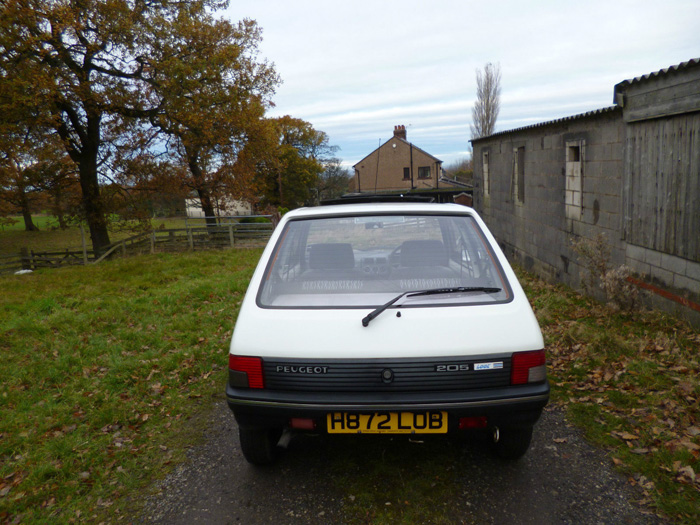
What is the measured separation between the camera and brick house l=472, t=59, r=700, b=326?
5699mm

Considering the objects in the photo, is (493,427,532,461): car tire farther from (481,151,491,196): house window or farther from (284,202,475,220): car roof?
(481,151,491,196): house window

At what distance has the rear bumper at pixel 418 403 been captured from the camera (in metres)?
2.66

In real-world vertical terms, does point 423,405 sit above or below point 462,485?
above

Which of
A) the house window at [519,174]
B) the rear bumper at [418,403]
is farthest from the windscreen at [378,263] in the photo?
the house window at [519,174]

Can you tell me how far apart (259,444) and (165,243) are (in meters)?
20.7

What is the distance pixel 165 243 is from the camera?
2225 centimetres

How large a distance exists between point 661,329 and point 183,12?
61.3ft

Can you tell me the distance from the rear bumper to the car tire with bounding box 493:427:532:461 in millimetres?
367

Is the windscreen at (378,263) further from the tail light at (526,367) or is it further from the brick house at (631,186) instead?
the brick house at (631,186)

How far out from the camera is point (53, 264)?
2128 centimetres

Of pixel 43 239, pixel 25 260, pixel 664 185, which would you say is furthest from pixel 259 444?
pixel 43 239

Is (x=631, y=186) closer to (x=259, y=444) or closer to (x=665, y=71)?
(x=665, y=71)

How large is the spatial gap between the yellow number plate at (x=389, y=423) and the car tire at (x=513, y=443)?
0.67m

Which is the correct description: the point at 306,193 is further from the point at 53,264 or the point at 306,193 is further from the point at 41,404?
the point at 41,404
